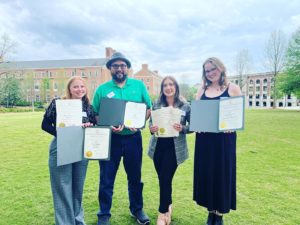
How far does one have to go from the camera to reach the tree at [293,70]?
34781 millimetres

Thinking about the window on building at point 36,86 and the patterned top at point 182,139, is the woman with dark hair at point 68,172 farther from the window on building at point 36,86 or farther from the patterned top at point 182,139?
the window on building at point 36,86

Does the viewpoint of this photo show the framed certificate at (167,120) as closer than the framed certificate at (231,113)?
No

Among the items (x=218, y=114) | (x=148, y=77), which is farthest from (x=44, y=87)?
(x=218, y=114)

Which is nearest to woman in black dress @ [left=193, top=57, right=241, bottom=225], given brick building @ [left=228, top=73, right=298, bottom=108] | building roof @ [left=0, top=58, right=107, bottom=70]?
building roof @ [left=0, top=58, right=107, bottom=70]

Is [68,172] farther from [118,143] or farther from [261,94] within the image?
[261,94]

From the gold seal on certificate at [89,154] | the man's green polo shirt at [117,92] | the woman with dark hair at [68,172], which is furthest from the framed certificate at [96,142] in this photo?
the man's green polo shirt at [117,92]

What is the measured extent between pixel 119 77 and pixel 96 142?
0.97 meters

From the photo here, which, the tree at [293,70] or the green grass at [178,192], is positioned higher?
the tree at [293,70]

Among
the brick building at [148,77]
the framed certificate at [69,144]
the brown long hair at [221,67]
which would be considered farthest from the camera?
the brick building at [148,77]

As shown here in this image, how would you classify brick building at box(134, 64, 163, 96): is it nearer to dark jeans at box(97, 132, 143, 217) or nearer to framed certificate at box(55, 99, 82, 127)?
dark jeans at box(97, 132, 143, 217)

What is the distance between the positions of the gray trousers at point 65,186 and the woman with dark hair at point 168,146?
3.14 feet

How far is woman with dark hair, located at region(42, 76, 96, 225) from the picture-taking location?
2869 millimetres

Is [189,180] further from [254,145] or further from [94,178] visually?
[254,145]

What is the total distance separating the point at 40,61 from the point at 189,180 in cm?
6910
